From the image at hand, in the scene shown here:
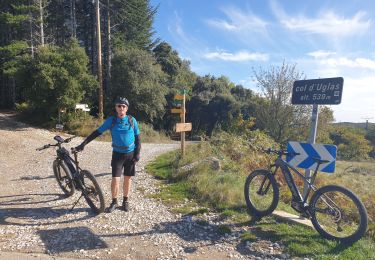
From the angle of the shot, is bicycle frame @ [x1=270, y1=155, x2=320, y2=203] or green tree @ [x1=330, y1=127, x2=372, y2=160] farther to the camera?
green tree @ [x1=330, y1=127, x2=372, y2=160]

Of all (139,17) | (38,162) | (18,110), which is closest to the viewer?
(38,162)

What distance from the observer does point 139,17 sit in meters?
31.1

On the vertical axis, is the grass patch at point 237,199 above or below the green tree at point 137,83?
below

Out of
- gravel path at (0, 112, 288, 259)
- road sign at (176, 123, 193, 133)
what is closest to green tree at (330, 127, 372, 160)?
road sign at (176, 123, 193, 133)

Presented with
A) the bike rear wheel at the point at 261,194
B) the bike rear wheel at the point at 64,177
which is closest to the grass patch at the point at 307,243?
the bike rear wheel at the point at 261,194

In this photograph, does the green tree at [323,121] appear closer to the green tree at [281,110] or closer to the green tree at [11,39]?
the green tree at [281,110]

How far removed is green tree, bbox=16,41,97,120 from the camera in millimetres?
16906

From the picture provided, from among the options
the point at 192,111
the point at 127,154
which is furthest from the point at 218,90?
the point at 127,154

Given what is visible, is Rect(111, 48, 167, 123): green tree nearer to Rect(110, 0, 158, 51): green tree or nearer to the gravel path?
Rect(110, 0, 158, 51): green tree

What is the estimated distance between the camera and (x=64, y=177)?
→ 20.5 ft

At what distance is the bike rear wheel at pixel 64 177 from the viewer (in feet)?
19.9

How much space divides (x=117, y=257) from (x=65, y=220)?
1.60m

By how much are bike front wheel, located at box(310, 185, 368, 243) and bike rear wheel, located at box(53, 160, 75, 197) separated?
4.37m

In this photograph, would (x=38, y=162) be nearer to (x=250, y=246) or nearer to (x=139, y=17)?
(x=250, y=246)
